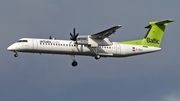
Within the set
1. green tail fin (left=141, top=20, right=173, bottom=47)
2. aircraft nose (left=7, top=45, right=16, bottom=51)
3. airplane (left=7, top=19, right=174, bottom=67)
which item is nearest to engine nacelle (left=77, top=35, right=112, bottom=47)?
airplane (left=7, top=19, right=174, bottom=67)

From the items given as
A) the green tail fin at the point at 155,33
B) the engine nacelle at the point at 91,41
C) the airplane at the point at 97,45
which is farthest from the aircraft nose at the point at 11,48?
the green tail fin at the point at 155,33

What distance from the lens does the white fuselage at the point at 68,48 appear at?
35500 mm

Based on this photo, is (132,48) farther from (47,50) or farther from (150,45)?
(47,50)

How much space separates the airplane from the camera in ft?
117

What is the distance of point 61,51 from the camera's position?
A: 36094mm

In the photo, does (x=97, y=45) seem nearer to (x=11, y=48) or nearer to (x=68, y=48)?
(x=68, y=48)

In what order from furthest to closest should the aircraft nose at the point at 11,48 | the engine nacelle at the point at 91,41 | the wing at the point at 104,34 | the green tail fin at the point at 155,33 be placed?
the green tail fin at the point at 155,33 < the engine nacelle at the point at 91,41 < the wing at the point at 104,34 < the aircraft nose at the point at 11,48

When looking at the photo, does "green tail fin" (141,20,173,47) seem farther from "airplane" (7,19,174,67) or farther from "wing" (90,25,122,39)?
"wing" (90,25,122,39)

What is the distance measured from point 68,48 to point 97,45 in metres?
2.39

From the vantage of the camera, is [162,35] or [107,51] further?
[162,35]

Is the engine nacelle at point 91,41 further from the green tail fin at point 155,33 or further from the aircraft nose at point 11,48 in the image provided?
the aircraft nose at point 11,48

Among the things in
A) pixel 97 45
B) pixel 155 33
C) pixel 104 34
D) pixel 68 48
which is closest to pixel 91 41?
pixel 97 45

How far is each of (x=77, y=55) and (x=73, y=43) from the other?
1127mm

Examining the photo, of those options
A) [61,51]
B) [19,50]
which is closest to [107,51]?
[61,51]
